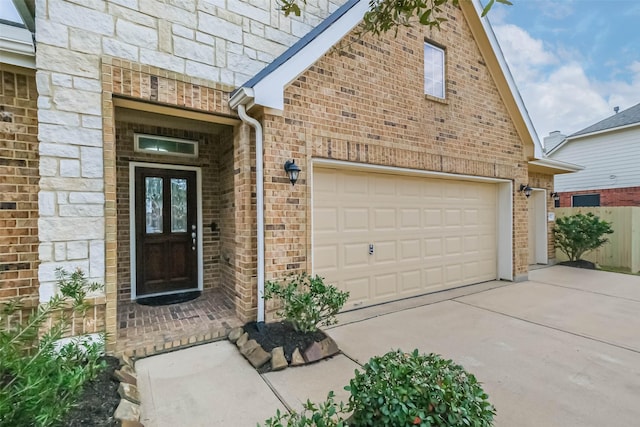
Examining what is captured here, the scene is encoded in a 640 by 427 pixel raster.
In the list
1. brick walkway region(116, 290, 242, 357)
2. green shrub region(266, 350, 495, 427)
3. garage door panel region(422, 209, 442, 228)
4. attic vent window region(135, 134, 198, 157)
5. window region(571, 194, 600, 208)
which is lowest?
brick walkway region(116, 290, 242, 357)

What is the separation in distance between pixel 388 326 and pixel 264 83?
3815 mm

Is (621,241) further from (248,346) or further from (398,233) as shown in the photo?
(248,346)

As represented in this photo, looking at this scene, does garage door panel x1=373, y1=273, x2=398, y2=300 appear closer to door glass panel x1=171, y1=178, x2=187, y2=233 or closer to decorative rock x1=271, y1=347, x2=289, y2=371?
decorative rock x1=271, y1=347, x2=289, y2=371

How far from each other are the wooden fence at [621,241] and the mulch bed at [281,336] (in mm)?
10333

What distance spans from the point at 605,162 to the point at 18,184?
783 inches

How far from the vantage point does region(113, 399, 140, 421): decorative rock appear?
2293mm

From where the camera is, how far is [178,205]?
5449mm

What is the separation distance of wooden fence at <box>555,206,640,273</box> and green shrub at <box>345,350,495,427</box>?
10.4m

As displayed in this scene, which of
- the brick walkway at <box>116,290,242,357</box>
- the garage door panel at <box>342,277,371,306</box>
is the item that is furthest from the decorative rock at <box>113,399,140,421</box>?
the garage door panel at <box>342,277,371,306</box>

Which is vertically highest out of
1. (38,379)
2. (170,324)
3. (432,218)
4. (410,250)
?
(432,218)

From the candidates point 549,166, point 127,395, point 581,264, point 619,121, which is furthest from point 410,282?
point 619,121

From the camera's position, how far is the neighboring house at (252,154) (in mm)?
3137

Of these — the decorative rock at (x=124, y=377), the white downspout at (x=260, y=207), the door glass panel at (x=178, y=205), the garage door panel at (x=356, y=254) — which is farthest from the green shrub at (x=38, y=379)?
the garage door panel at (x=356, y=254)

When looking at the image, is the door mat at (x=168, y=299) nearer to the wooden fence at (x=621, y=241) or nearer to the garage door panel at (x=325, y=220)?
the garage door panel at (x=325, y=220)
